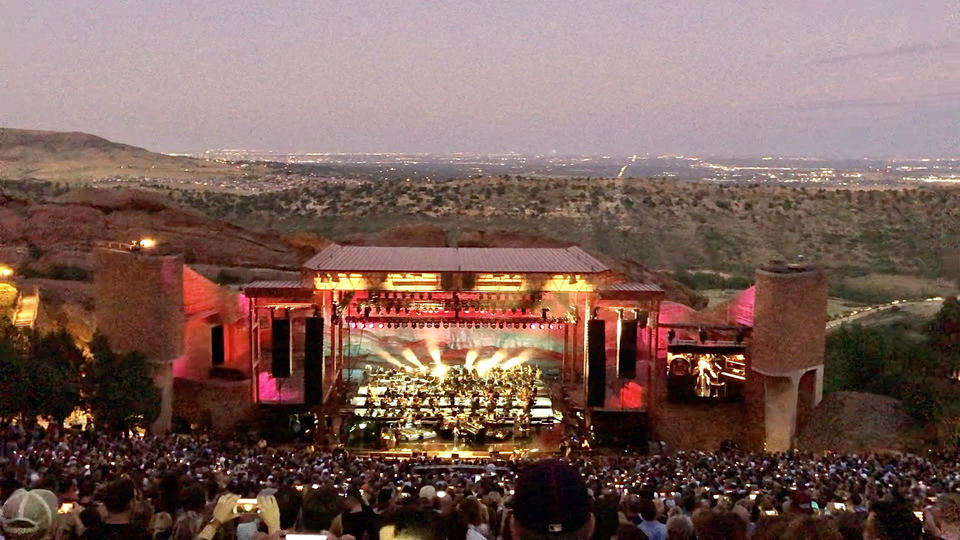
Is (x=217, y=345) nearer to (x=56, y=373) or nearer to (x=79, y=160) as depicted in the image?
(x=56, y=373)

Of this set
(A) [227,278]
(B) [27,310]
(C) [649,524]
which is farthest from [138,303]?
(C) [649,524]

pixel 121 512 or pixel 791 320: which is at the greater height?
pixel 121 512

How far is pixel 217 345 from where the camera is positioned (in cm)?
2423

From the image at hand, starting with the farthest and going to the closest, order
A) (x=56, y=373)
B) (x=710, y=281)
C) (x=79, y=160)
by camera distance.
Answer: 1. (x=79, y=160)
2. (x=710, y=281)
3. (x=56, y=373)

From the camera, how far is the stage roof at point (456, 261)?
76.5 ft

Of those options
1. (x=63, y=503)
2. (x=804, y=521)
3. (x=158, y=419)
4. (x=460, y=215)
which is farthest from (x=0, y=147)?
(x=804, y=521)

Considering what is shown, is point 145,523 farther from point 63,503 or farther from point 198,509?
point 63,503

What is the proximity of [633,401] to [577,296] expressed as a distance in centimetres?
355

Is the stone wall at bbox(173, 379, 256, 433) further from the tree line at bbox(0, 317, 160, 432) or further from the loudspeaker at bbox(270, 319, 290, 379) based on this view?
the tree line at bbox(0, 317, 160, 432)

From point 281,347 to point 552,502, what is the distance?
20.5m

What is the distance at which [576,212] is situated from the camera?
194ft

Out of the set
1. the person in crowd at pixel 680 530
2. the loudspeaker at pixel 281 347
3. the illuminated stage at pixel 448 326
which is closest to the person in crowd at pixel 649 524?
the person in crowd at pixel 680 530

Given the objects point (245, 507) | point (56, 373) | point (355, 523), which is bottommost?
point (56, 373)

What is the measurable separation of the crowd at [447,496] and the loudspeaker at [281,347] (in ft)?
14.5
